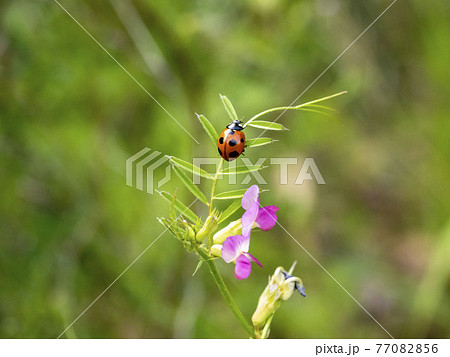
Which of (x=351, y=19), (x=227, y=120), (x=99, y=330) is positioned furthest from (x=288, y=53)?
(x=99, y=330)

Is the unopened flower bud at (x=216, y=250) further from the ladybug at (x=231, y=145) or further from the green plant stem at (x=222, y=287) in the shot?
the ladybug at (x=231, y=145)

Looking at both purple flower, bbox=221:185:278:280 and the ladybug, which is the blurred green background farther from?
purple flower, bbox=221:185:278:280

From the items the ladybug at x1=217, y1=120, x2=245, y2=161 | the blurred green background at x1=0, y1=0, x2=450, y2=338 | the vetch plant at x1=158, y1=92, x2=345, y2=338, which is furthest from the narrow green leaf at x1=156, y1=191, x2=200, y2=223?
the blurred green background at x1=0, y1=0, x2=450, y2=338

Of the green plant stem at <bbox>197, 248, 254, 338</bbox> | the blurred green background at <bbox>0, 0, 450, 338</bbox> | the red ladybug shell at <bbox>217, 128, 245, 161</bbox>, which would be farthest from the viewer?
the blurred green background at <bbox>0, 0, 450, 338</bbox>

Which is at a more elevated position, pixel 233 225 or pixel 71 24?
pixel 71 24

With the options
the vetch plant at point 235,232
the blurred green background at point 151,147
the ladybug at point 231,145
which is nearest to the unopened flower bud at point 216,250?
the vetch plant at point 235,232

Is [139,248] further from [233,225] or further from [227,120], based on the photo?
[233,225]

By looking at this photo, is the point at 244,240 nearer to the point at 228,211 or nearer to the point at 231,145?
the point at 228,211
